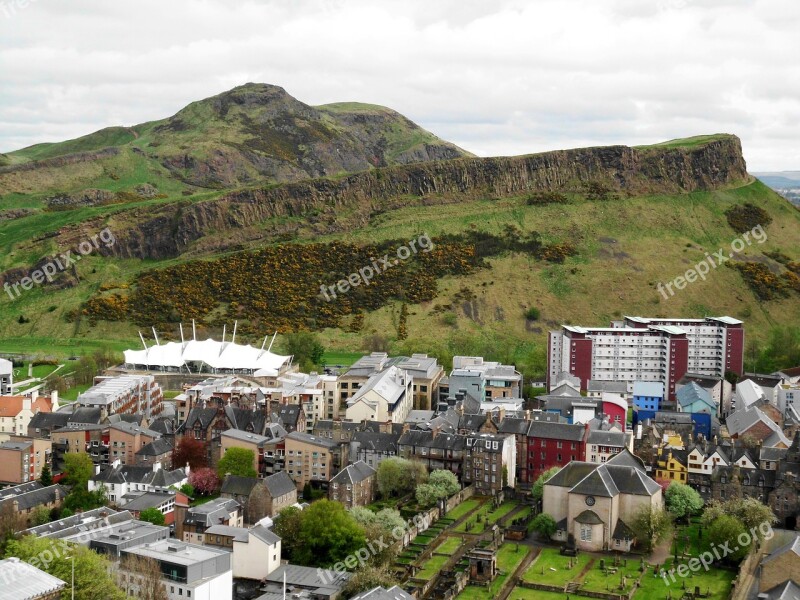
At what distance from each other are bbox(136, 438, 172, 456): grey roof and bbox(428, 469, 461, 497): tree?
18.1 m

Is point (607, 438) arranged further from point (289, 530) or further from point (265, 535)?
point (265, 535)

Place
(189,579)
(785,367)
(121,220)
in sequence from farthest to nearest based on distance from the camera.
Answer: (121,220)
(785,367)
(189,579)

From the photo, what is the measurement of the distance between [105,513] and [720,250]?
342ft

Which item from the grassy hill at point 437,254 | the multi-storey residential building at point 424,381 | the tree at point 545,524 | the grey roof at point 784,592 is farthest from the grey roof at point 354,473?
the grassy hill at point 437,254

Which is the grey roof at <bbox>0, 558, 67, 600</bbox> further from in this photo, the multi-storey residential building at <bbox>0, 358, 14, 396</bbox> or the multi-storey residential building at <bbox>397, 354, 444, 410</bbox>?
the multi-storey residential building at <bbox>0, 358, 14, 396</bbox>

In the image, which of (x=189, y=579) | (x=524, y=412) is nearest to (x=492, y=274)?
(x=524, y=412)

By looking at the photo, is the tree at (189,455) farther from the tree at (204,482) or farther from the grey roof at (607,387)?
the grey roof at (607,387)

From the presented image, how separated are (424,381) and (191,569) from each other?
41.8m

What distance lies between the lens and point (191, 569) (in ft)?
121

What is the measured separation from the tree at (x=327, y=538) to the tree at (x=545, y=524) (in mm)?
10239

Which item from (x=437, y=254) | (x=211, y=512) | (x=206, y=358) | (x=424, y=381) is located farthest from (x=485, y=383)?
(x=437, y=254)

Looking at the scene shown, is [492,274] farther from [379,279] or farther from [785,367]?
[785,367]

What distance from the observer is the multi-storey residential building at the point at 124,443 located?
5803 centimetres

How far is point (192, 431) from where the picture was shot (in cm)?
6047
